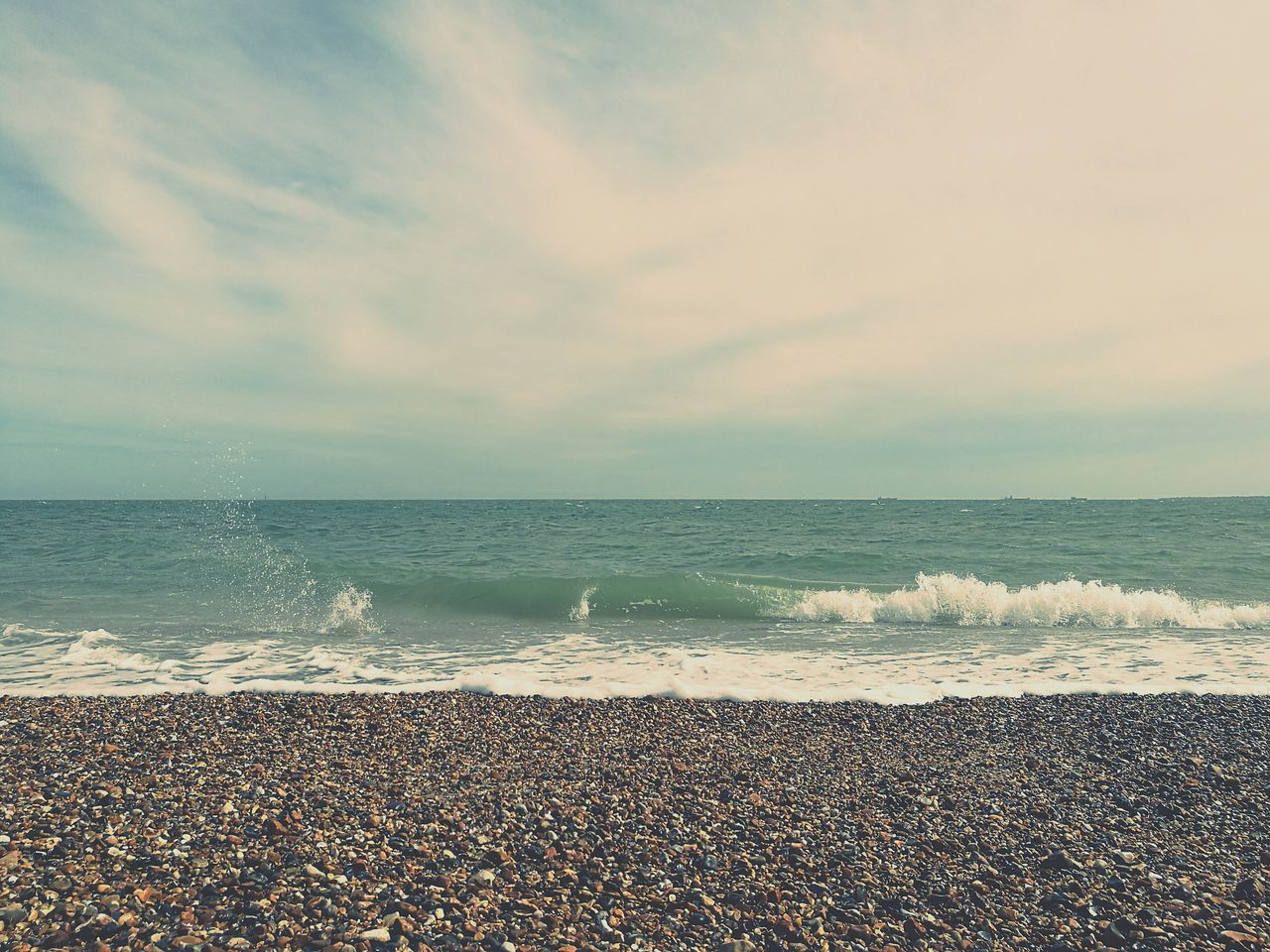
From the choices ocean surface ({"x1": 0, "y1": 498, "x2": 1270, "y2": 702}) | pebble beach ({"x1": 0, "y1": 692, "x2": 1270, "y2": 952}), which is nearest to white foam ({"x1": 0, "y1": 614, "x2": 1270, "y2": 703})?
ocean surface ({"x1": 0, "y1": 498, "x2": 1270, "y2": 702})

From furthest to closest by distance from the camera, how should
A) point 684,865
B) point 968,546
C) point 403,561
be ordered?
point 968,546
point 403,561
point 684,865

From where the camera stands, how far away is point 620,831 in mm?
5066

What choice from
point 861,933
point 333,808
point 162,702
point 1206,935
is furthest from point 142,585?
point 1206,935

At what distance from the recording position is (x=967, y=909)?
14.1 feet

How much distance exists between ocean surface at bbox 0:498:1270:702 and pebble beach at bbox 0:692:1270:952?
85.1 inches

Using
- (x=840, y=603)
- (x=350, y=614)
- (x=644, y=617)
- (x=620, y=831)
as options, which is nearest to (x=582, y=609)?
(x=644, y=617)

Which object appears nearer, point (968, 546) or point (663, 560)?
point (663, 560)

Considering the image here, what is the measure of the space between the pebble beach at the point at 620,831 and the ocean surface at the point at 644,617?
2161mm

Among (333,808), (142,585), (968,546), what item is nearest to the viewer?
(333,808)

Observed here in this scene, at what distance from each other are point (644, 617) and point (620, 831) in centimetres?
1184

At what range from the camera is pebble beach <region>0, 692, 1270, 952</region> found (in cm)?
400

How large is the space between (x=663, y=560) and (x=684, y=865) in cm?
2184

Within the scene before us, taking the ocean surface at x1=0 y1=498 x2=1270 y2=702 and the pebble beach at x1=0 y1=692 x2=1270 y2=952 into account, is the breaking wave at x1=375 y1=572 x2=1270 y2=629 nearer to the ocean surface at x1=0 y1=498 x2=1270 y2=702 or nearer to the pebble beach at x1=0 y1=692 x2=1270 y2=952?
the ocean surface at x1=0 y1=498 x2=1270 y2=702

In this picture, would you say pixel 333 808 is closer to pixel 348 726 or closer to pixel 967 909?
pixel 348 726
